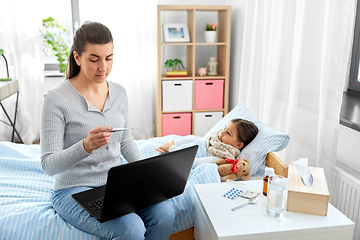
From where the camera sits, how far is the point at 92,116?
144cm

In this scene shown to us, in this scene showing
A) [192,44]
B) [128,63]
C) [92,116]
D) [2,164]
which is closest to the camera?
[92,116]

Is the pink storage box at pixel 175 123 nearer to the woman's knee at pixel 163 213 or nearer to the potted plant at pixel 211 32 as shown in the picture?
the potted plant at pixel 211 32

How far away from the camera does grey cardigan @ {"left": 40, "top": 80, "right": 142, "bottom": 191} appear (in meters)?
1.31

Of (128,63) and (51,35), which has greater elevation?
(51,35)

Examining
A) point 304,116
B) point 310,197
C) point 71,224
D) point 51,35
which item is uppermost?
point 51,35

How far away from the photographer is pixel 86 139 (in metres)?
1.25

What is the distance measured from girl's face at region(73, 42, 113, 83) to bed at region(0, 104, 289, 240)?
0.59 m

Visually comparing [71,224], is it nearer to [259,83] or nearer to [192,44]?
[259,83]

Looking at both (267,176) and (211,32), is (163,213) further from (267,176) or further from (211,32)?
(211,32)

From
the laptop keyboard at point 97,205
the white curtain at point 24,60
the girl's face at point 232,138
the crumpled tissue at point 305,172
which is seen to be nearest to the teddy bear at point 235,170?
the girl's face at point 232,138

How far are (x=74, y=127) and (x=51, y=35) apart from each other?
2220mm

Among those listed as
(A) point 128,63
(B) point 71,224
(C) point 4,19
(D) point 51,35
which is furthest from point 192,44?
(B) point 71,224

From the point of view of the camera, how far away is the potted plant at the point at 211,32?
3.21 meters

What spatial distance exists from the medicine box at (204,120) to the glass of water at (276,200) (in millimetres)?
2127
